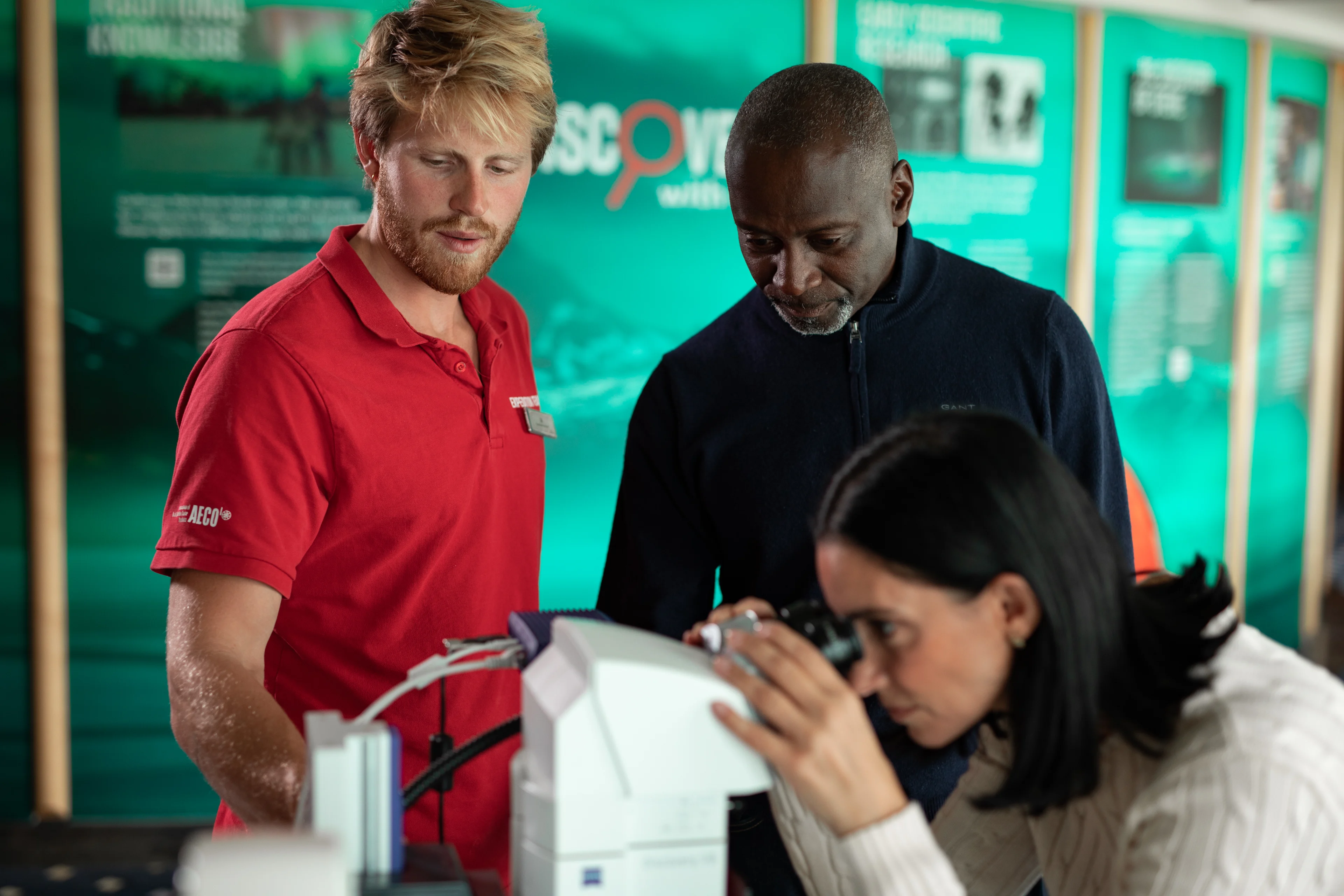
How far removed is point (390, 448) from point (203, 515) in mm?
267

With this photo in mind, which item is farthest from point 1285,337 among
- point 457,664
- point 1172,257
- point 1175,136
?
point 457,664

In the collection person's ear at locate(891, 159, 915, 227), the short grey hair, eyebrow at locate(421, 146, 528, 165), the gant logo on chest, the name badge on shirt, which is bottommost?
the gant logo on chest

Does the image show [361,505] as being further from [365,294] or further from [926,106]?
[926,106]

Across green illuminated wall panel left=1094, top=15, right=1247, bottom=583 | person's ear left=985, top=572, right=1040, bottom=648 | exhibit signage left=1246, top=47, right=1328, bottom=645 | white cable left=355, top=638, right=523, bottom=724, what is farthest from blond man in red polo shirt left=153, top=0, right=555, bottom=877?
exhibit signage left=1246, top=47, right=1328, bottom=645

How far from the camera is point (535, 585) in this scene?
1848 millimetres

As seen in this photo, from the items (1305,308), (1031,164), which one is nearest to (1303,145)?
(1305,308)

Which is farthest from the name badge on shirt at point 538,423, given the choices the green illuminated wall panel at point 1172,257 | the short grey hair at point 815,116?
the green illuminated wall panel at point 1172,257

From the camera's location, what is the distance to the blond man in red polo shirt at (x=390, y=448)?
1.42 metres

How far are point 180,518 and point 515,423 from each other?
0.57 m

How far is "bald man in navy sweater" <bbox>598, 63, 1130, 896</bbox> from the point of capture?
1.54 meters

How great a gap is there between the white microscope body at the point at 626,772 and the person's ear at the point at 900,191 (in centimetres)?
86

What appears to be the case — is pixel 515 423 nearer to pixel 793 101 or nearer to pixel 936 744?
pixel 793 101

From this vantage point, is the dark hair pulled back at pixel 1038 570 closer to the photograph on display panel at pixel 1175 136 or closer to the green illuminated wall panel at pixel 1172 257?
the green illuminated wall panel at pixel 1172 257

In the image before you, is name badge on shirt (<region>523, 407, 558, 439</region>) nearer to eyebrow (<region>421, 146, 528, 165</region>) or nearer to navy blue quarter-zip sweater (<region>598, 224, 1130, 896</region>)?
navy blue quarter-zip sweater (<region>598, 224, 1130, 896</region>)
